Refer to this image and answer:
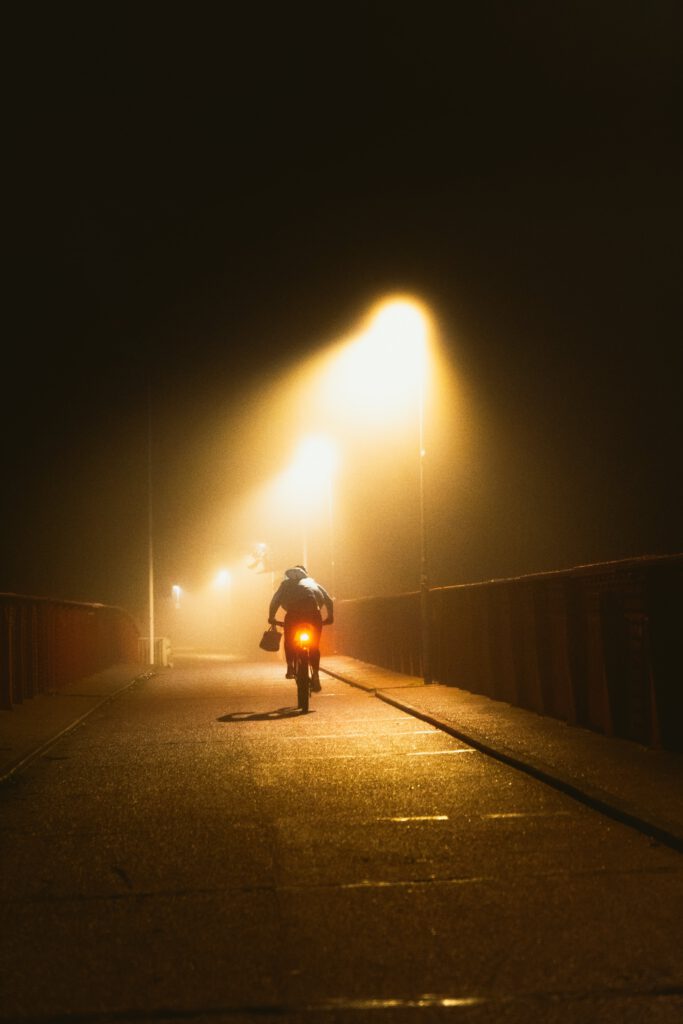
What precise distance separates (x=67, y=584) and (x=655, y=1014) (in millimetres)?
65025

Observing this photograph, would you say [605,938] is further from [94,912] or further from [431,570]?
[431,570]

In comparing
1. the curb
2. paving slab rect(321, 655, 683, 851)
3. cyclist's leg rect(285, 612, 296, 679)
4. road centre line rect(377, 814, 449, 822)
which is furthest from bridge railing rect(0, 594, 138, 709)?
road centre line rect(377, 814, 449, 822)

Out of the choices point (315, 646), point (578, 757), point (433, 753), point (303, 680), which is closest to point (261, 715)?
point (303, 680)

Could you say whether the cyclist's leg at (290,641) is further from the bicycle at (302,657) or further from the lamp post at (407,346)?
the lamp post at (407,346)

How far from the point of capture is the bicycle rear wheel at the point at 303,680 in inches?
569

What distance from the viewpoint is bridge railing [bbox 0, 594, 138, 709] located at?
1507 centimetres

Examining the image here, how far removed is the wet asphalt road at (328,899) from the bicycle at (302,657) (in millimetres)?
4846

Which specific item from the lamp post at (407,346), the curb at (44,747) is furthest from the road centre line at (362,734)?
the lamp post at (407,346)

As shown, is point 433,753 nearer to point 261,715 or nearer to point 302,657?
point 302,657

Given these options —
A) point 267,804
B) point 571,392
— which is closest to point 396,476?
point 571,392

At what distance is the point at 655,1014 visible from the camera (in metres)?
3.67

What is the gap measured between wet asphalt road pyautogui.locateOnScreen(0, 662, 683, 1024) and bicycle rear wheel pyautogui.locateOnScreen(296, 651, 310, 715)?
4.87m

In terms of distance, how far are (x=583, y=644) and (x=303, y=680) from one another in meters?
4.37

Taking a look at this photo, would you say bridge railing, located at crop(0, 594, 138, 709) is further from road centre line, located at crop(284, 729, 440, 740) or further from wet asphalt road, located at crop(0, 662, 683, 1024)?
wet asphalt road, located at crop(0, 662, 683, 1024)
